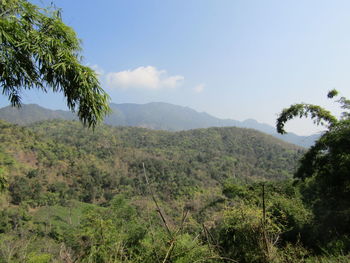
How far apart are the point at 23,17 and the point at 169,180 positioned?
57243 mm

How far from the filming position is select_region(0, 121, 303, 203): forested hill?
48.5m

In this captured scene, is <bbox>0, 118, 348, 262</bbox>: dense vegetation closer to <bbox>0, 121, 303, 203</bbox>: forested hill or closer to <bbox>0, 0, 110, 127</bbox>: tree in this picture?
<bbox>0, 121, 303, 203</bbox>: forested hill

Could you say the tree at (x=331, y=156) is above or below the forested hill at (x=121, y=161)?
above

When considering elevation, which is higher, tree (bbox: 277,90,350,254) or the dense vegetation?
tree (bbox: 277,90,350,254)

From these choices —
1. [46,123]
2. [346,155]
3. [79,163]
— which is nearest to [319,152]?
[346,155]

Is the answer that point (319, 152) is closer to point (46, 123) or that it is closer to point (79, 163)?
point (79, 163)

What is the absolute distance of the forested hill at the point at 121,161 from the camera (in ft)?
159

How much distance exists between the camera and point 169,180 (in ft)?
189

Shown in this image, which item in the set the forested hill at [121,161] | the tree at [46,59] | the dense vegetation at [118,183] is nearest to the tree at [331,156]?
the dense vegetation at [118,183]

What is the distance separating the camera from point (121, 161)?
68250 mm

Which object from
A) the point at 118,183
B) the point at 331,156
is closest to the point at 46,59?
the point at 331,156

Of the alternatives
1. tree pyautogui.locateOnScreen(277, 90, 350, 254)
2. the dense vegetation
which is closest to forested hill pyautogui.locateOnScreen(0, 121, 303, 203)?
the dense vegetation

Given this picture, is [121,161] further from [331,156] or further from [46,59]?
[46,59]

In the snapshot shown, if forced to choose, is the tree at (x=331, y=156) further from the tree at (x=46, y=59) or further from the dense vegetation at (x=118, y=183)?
the tree at (x=46, y=59)
